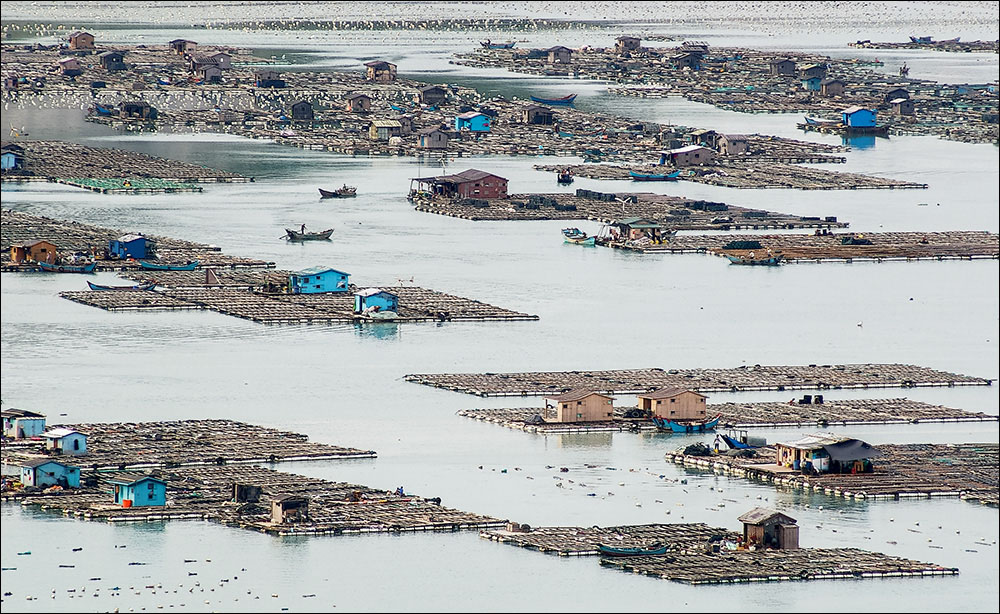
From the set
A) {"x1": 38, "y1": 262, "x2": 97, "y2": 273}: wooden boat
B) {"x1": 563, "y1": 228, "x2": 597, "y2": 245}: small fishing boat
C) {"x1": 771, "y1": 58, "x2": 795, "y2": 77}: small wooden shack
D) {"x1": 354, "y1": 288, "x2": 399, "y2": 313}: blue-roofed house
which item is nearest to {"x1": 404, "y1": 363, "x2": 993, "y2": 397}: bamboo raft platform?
{"x1": 354, "y1": 288, "x2": 399, "y2": 313}: blue-roofed house

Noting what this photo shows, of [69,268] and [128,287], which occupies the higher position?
[128,287]

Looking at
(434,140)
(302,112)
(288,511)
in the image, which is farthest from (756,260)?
(302,112)

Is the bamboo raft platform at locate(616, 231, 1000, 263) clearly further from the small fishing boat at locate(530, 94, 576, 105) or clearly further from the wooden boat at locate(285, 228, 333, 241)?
the small fishing boat at locate(530, 94, 576, 105)

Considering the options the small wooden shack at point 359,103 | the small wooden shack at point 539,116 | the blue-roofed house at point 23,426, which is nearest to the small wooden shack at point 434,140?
the small wooden shack at point 539,116

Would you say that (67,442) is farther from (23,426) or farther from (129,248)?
(129,248)

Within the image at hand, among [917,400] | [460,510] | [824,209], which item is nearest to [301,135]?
[824,209]

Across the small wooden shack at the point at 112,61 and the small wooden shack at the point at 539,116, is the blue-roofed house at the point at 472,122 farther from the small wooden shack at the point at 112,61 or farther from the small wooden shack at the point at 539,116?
the small wooden shack at the point at 112,61

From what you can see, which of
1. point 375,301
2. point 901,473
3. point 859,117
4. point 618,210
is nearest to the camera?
point 901,473
